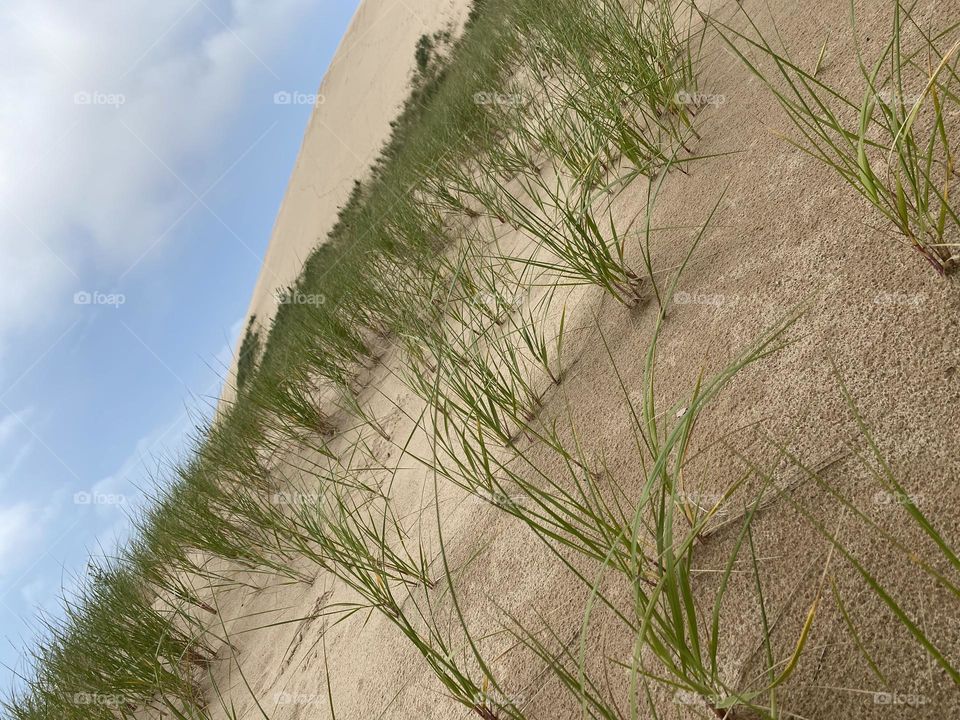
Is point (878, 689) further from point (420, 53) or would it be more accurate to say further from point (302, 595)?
point (420, 53)

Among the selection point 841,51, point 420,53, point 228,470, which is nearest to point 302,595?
point 228,470

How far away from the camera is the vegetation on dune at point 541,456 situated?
0.79 meters

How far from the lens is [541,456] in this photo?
1465mm

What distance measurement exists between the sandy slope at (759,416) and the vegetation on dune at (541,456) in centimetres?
2

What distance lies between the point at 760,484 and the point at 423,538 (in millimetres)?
948

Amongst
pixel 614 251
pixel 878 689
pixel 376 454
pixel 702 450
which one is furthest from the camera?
pixel 376 454

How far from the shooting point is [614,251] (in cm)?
174

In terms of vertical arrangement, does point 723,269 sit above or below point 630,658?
above

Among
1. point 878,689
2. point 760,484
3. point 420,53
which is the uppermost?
point 420,53
